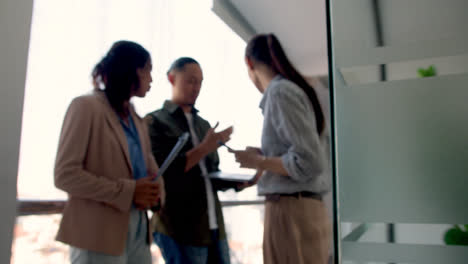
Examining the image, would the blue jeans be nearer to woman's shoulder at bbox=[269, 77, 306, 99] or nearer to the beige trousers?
the beige trousers

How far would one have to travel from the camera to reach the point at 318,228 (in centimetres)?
118

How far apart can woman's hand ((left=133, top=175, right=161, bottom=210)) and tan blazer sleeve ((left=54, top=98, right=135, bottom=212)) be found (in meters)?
0.02

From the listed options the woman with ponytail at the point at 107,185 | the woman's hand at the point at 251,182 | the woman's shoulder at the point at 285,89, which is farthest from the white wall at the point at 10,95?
the woman's shoulder at the point at 285,89

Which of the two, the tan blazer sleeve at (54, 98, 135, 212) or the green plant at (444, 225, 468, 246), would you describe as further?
the tan blazer sleeve at (54, 98, 135, 212)

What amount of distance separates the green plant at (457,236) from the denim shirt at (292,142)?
37 cm

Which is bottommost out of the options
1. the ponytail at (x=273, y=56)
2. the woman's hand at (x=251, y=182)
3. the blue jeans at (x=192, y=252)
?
the blue jeans at (x=192, y=252)

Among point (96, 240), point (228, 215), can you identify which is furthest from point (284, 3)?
point (96, 240)

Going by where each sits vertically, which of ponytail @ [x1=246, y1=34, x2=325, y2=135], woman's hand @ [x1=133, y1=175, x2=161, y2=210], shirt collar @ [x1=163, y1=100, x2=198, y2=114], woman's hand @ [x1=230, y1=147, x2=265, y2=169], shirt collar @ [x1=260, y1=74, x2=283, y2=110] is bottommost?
woman's hand @ [x1=133, y1=175, x2=161, y2=210]

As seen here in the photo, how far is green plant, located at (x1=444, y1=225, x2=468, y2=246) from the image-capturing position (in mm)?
1134

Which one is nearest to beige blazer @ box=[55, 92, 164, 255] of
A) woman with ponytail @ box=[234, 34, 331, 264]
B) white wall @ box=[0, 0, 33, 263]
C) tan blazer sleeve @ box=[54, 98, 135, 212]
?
tan blazer sleeve @ box=[54, 98, 135, 212]

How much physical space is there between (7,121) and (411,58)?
4.23 ft

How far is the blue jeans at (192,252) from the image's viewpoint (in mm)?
1247

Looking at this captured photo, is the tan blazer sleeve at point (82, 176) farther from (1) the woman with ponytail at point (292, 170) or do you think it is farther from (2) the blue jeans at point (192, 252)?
(1) the woman with ponytail at point (292, 170)

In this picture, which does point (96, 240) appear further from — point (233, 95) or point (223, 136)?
point (233, 95)
